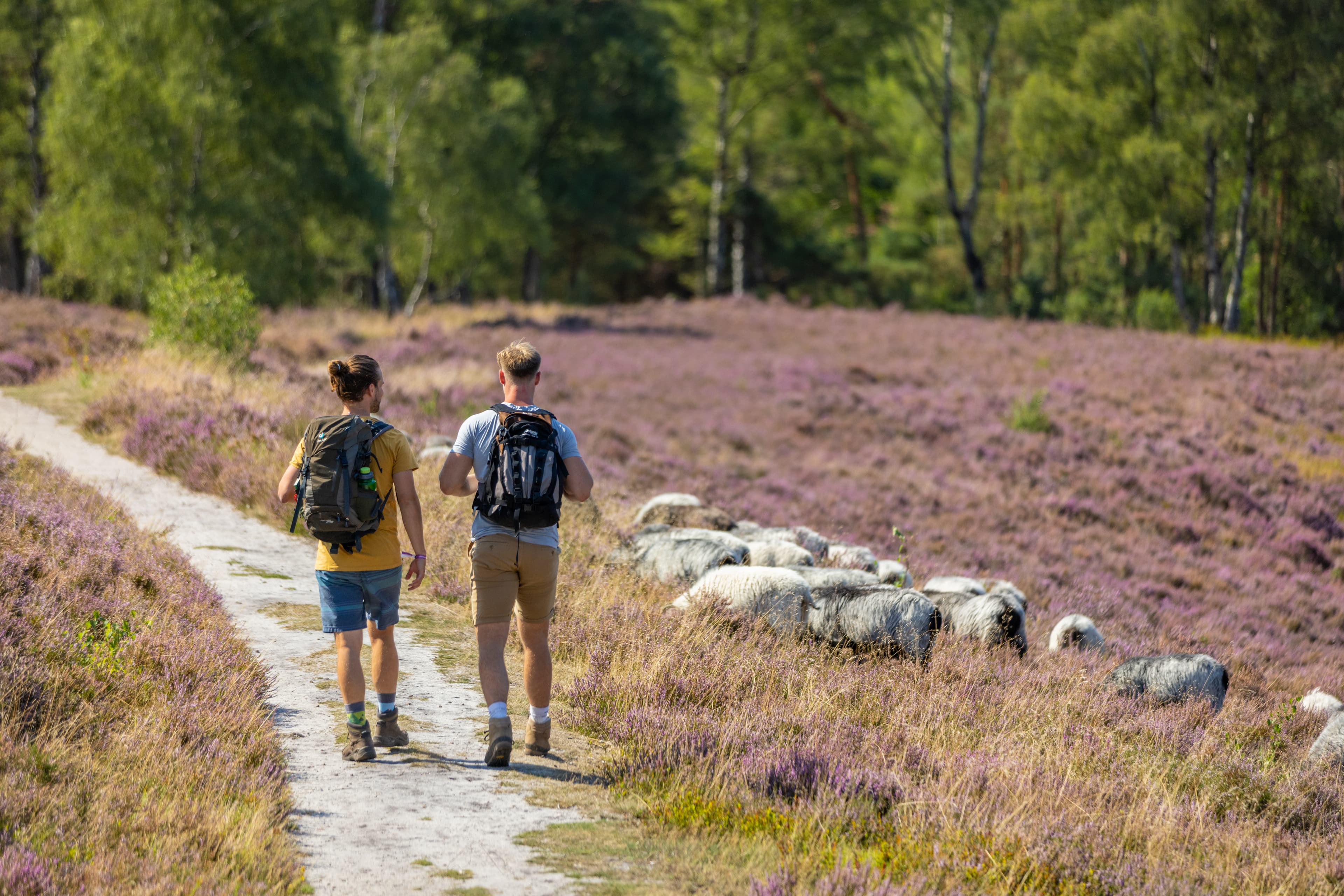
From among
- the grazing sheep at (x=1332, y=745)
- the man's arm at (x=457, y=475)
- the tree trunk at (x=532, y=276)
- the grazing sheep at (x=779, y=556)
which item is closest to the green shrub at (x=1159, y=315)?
the tree trunk at (x=532, y=276)

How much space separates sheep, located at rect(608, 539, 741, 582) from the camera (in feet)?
29.3

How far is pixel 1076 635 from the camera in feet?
32.1

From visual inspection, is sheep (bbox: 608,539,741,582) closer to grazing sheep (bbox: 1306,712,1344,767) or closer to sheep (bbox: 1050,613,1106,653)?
sheep (bbox: 1050,613,1106,653)

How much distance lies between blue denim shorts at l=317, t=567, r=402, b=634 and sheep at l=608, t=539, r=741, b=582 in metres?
3.82

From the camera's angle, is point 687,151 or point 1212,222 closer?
point 1212,222

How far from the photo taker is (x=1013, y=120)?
4025 centimetres

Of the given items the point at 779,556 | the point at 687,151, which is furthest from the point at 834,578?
the point at 687,151

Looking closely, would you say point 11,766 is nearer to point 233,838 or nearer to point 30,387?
point 233,838

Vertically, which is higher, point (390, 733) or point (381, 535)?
point (381, 535)

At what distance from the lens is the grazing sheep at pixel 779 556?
31.7ft

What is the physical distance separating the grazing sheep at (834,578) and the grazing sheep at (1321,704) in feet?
13.5

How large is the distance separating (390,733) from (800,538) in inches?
283

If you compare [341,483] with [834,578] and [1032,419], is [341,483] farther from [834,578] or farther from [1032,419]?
[1032,419]

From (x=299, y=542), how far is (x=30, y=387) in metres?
8.60
